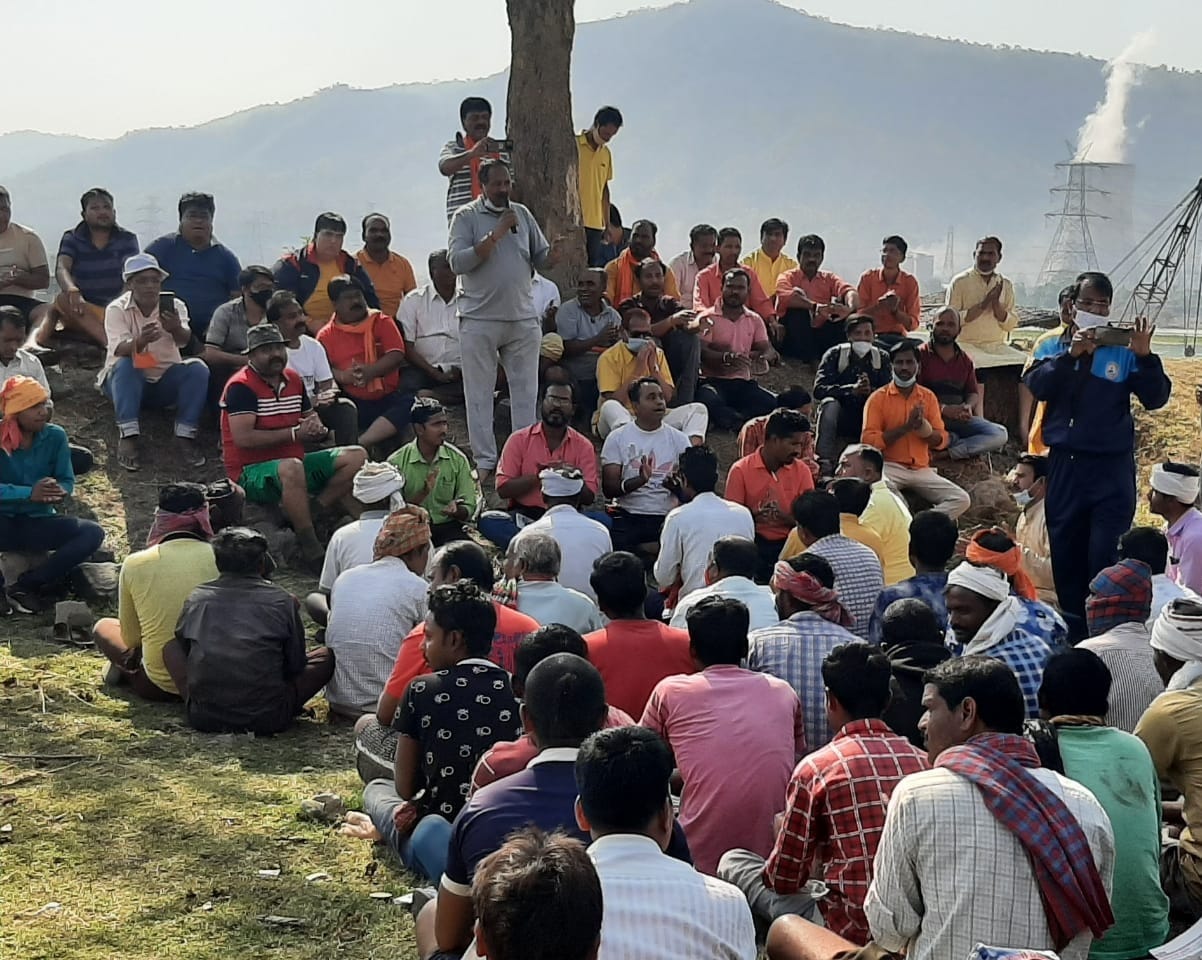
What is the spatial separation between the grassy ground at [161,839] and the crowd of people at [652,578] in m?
0.22

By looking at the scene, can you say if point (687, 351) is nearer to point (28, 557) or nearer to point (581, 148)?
point (581, 148)

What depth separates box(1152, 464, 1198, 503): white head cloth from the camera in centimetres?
772

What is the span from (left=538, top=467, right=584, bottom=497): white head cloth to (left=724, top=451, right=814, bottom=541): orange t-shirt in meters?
1.04

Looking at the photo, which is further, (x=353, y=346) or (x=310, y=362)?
(x=353, y=346)

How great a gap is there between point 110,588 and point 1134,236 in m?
195

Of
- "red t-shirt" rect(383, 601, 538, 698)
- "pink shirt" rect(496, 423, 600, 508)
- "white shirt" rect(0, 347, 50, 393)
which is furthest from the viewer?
"pink shirt" rect(496, 423, 600, 508)

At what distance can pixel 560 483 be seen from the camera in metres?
9.30

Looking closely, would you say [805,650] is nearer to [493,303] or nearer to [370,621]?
[370,621]

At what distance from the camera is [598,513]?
10102 millimetres

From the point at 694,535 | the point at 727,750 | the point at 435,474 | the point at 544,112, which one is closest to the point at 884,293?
the point at 544,112

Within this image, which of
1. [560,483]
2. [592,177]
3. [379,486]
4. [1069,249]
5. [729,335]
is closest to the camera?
[379,486]

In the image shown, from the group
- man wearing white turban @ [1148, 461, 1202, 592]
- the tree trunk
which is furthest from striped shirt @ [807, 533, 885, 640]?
the tree trunk

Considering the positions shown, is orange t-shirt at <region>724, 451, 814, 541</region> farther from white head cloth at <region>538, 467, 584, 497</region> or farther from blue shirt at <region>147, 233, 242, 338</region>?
blue shirt at <region>147, 233, 242, 338</region>

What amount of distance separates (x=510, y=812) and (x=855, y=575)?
3629mm
